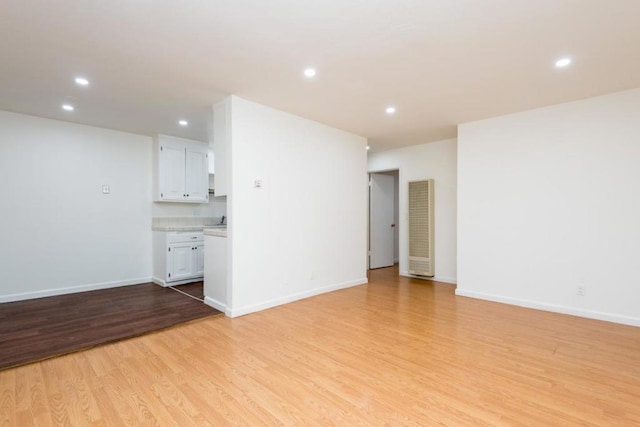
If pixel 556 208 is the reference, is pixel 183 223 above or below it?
below

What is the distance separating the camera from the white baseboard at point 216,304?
364cm

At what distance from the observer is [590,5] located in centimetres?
197

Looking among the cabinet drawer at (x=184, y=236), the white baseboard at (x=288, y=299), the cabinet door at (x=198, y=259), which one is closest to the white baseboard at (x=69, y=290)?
the cabinet door at (x=198, y=259)

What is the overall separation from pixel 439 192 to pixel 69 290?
6.21 metres

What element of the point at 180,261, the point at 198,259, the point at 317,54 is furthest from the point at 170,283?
the point at 317,54

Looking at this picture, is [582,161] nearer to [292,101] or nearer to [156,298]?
[292,101]

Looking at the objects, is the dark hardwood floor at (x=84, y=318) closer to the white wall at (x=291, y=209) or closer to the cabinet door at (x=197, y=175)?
the white wall at (x=291, y=209)

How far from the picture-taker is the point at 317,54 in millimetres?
2584

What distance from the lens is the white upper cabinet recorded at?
518cm

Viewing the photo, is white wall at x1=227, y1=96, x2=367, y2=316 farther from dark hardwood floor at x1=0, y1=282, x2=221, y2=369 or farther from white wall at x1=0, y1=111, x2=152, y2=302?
white wall at x1=0, y1=111, x2=152, y2=302

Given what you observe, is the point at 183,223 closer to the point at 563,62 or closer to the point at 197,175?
the point at 197,175

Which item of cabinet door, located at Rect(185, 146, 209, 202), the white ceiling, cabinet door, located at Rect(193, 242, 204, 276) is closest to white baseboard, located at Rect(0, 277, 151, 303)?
cabinet door, located at Rect(193, 242, 204, 276)

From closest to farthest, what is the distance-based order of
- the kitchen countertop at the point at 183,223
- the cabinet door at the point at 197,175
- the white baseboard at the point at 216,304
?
the white baseboard at the point at 216,304
the kitchen countertop at the point at 183,223
the cabinet door at the point at 197,175

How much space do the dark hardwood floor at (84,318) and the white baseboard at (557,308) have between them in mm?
3548
